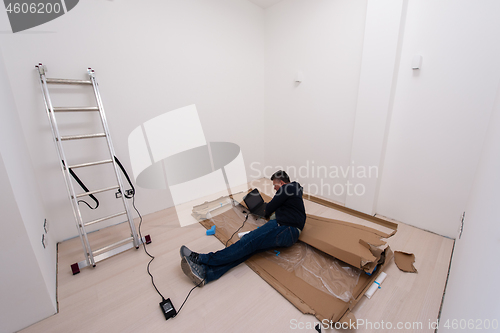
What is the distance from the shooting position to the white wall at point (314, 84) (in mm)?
Answer: 2508

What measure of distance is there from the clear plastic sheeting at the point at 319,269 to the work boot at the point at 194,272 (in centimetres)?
58

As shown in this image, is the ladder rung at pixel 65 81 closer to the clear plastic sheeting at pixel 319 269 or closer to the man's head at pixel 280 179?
the man's head at pixel 280 179

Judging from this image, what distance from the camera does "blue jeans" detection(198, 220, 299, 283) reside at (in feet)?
5.42

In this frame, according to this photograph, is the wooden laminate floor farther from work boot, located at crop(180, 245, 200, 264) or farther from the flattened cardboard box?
work boot, located at crop(180, 245, 200, 264)

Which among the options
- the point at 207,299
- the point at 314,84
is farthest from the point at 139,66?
the point at 207,299

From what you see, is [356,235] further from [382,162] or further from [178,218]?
[178,218]

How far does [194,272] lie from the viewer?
5.13ft

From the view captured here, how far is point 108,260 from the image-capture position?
6.15ft

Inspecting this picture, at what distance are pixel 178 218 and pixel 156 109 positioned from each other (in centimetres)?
135

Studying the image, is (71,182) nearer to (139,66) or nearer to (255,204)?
A: (139,66)

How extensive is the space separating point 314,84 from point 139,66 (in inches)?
86.6

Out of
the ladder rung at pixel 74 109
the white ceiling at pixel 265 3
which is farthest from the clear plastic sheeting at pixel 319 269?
the white ceiling at pixel 265 3

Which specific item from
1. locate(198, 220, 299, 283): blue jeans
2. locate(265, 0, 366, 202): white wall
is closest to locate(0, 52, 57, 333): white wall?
locate(198, 220, 299, 283): blue jeans

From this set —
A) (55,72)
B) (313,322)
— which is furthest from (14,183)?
(313,322)
